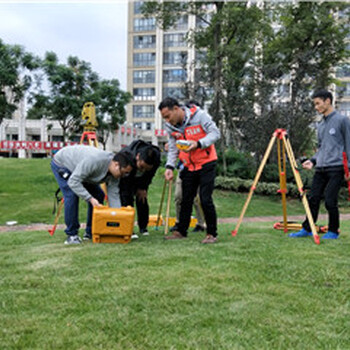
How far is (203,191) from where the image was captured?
4.44 metres

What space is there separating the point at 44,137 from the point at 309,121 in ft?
145

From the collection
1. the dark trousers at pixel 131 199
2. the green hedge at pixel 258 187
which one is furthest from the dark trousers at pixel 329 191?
the green hedge at pixel 258 187

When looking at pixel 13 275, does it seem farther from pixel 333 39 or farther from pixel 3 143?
pixel 3 143

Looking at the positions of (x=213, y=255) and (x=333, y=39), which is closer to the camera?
(x=213, y=255)

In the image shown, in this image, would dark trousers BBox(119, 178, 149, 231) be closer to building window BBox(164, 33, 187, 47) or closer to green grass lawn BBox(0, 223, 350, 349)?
green grass lawn BBox(0, 223, 350, 349)

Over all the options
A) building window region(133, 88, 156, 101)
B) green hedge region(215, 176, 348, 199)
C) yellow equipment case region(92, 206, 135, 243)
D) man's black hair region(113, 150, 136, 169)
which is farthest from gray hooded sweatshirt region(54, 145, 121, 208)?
building window region(133, 88, 156, 101)

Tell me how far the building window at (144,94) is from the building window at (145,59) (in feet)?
10.9

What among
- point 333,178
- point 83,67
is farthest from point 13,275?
point 83,67

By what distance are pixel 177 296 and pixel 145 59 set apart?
50914mm

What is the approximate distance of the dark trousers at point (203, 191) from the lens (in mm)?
4430

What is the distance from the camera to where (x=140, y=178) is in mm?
5195

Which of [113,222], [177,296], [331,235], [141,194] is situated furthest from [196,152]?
[177,296]

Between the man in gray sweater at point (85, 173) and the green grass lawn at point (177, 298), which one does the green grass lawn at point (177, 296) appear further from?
the man in gray sweater at point (85, 173)

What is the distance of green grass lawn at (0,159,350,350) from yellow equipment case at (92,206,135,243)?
22 centimetres
